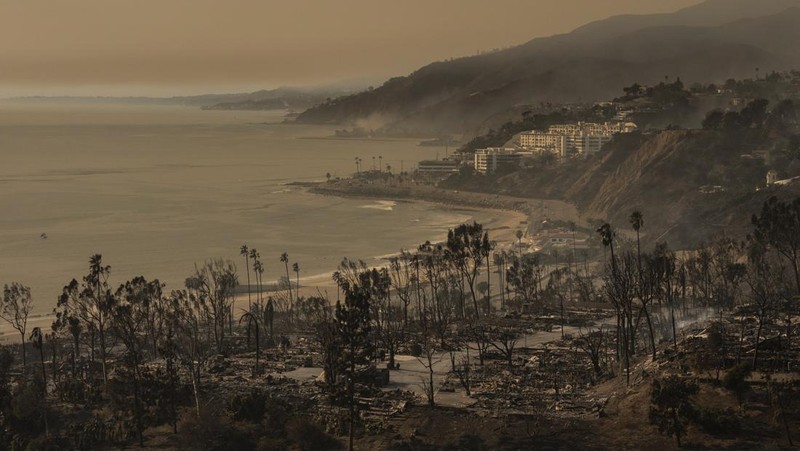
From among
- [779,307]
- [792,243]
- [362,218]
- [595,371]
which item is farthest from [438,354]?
[362,218]

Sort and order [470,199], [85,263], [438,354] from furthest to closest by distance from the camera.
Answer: [470,199]
[85,263]
[438,354]

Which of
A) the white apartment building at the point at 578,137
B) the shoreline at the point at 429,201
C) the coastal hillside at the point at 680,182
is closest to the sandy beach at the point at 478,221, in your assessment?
the shoreline at the point at 429,201

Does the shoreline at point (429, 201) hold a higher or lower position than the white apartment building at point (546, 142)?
lower

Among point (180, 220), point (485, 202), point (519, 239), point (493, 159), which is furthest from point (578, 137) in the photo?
point (180, 220)

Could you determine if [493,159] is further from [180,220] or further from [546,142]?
[180,220]

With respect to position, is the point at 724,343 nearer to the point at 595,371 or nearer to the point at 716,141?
the point at 595,371

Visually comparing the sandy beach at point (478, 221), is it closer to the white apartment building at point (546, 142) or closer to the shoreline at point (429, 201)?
the shoreline at point (429, 201)
